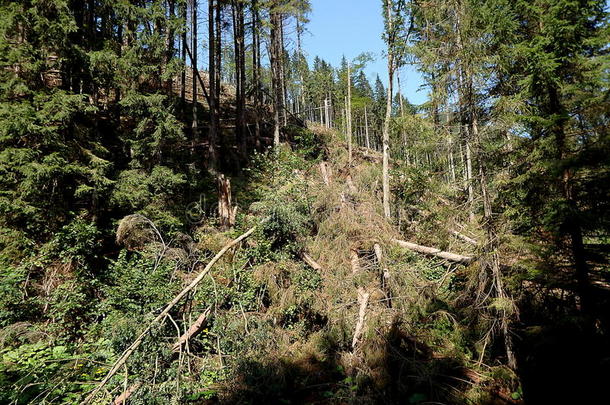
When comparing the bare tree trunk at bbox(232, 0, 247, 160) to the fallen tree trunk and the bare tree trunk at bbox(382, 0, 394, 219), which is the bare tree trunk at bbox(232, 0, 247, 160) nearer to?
the bare tree trunk at bbox(382, 0, 394, 219)

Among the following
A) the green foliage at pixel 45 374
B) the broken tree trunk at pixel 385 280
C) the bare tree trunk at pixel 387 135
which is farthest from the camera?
the bare tree trunk at pixel 387 135

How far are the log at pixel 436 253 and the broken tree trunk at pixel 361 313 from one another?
2.41m

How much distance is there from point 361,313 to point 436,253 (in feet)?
11.1

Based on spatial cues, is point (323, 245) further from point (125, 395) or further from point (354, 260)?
point (125, 395)

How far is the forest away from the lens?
17.7 ft

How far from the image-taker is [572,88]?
17.2 ft

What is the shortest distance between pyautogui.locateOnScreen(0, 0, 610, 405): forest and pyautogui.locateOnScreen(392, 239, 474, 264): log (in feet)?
0.26

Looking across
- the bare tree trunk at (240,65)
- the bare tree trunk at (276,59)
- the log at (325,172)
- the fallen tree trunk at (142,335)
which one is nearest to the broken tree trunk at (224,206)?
the fallen tree trunk at (142,335)

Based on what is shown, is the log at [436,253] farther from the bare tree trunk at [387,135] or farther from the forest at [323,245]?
the bare tree trunk at [387,135]

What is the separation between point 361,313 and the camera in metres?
6.88

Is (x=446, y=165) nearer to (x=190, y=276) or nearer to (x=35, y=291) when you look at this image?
(x=190, y=276)

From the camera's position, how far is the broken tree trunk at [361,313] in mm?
6496

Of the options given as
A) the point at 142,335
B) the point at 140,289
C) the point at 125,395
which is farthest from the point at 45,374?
the point at 140,289

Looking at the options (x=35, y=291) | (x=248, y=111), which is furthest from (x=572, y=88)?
(x=248, y=111)
